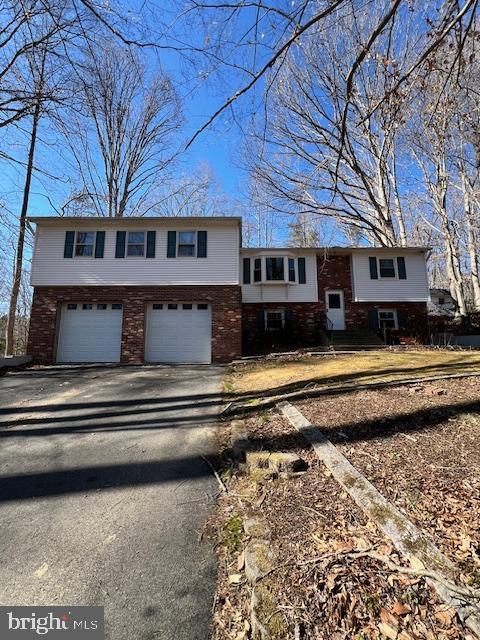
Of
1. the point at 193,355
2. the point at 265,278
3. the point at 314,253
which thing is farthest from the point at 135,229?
the point at 314,253

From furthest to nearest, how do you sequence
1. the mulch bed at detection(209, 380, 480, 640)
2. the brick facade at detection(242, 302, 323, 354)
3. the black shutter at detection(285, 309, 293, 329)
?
the black shutter at detection(285, 309, 293, 329)
the brick facade at detection(242, 302, 323, 354)
the mulch bed at detection(209, 380, 480, 640)

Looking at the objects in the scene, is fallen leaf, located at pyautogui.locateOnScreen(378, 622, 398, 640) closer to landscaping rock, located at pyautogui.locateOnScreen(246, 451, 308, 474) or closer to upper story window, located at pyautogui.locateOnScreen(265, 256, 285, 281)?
landscaping rock, located at pyautogui.locateOnScreen(246, 451, 308, 474)

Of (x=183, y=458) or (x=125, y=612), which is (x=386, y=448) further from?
(x=125, y=612)

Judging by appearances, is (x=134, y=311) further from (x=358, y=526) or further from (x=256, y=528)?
(x=358, y=526)

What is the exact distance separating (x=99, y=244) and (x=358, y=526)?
1350 cm

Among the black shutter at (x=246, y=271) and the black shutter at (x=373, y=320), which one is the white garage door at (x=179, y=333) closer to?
the black shutter at (x=246, y=271)

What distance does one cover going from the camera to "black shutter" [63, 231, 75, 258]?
515 inches

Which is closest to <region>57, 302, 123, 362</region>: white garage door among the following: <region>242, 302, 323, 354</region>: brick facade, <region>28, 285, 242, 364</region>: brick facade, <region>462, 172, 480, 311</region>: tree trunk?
<region>28, 285, 242, 364</region>: brick facade

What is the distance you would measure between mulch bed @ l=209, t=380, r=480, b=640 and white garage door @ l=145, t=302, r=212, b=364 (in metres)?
8.46

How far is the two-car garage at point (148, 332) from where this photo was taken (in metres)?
12.5

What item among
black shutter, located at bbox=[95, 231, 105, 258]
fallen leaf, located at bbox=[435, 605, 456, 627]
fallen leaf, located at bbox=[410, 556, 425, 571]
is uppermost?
black shutter, located at bbox=[95, 231, 105, 258]

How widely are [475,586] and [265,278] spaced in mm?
15431

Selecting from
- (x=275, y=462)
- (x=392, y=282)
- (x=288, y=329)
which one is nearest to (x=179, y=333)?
(x=288, y=329)

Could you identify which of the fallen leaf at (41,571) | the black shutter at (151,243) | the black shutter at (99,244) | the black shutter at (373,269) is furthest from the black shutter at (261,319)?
the fallen leaf at (41,571)
